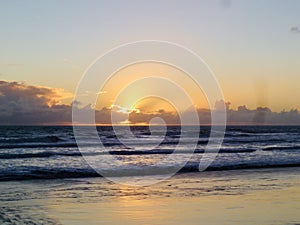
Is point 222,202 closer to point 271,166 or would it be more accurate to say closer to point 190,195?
point 190,195

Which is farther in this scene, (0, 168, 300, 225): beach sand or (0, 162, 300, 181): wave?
(0, 162, 300, 181): wave

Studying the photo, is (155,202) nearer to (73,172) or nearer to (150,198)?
(150,198)

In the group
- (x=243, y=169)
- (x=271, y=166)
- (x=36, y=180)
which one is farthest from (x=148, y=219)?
(x=271, y=166)

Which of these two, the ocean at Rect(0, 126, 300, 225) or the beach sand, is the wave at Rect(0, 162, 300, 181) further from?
the beach sand

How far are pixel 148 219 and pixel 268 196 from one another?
4.71m

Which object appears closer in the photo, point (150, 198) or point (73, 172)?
point (150, 198)

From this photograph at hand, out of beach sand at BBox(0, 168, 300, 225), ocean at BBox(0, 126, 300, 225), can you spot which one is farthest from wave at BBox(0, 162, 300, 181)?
beach sand at BBox(0, 168, 300, 225)

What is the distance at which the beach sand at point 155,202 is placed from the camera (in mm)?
11133

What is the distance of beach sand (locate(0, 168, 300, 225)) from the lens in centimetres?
1113

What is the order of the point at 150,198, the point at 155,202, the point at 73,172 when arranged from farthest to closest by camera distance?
the point at 73,172 → the point at 150,198 → the point at 155,202

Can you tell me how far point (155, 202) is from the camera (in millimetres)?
13305

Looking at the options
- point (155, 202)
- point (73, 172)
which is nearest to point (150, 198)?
point (155, 202)

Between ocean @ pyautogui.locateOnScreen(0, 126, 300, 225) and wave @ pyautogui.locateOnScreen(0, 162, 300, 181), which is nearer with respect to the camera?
ocean @ pyautogui.locateOnScreen(0, 126, 300, 225)

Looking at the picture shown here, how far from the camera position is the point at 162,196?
14.4 m
